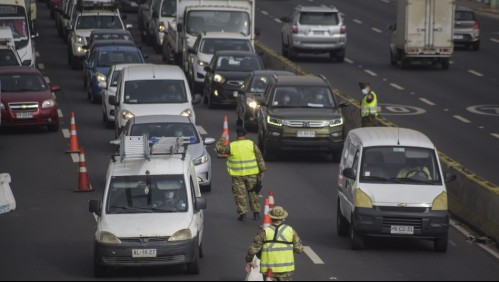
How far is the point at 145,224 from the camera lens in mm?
20891

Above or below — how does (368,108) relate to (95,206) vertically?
below

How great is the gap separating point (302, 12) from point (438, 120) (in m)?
14.2

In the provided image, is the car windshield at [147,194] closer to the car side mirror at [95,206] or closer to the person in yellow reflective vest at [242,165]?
the car side mirror at [95,206]

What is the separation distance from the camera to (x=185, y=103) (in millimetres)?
34625

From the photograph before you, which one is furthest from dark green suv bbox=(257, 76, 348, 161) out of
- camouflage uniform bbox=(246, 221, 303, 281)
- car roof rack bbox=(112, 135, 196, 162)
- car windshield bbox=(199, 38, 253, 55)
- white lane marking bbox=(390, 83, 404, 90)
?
camouflage uniform bbox=(246, 221, 303, 281)

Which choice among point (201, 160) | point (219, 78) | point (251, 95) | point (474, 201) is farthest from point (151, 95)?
point (474, 201)

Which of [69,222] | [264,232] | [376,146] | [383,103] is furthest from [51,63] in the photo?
[264,232]

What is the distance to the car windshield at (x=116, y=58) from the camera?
44344mm

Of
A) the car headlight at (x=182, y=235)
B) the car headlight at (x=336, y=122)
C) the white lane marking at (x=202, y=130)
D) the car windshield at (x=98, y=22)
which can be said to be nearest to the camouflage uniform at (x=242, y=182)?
the car headlight at (x=182, y=235)

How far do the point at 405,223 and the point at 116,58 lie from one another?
23.4 m

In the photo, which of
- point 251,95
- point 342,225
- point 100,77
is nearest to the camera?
point 342,225

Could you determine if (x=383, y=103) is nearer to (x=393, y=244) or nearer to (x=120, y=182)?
(x=393, y=244)

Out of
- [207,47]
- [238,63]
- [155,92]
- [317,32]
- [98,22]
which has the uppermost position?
[155,92]

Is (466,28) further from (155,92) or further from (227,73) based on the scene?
(155,92)
